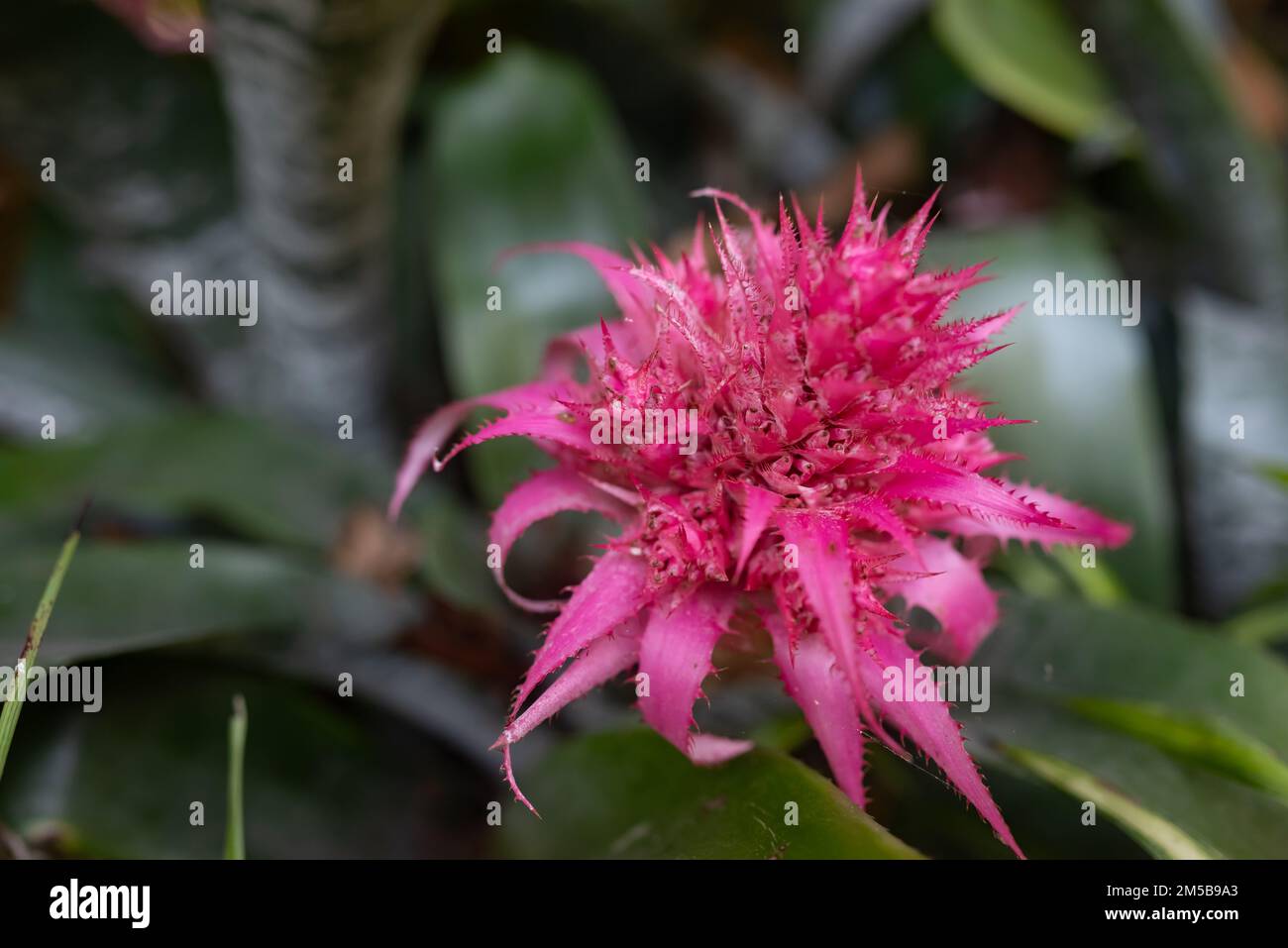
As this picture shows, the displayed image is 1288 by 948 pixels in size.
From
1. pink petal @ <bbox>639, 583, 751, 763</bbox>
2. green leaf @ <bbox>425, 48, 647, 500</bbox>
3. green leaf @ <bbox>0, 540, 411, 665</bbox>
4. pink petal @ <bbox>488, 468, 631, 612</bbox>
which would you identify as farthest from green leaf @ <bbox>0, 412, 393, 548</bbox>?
pink petal @ <bbox>639, 583, 751, 763</bbox>

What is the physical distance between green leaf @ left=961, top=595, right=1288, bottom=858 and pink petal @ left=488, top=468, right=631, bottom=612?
357 millimetres

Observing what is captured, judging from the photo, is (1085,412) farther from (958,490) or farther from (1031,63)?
(958,490)

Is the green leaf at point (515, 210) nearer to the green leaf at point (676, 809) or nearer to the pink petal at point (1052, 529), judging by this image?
the green leaf at point (676, 809)

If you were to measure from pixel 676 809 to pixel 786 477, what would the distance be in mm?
288

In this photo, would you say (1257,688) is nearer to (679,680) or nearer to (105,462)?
(679,680)

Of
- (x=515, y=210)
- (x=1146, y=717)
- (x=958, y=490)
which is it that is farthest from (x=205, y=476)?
(x=1146, y=717)

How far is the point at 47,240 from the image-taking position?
5.51 ft

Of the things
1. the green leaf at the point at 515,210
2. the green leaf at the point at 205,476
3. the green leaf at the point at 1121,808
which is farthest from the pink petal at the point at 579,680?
the green leaf at the point at 205,476

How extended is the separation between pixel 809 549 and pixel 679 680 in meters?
0.11

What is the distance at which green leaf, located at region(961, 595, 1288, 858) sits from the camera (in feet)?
2.15

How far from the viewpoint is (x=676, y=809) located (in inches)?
26.3

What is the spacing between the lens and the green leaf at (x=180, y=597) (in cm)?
90

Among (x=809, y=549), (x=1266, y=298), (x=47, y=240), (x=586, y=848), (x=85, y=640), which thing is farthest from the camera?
(x=47, y=240)
